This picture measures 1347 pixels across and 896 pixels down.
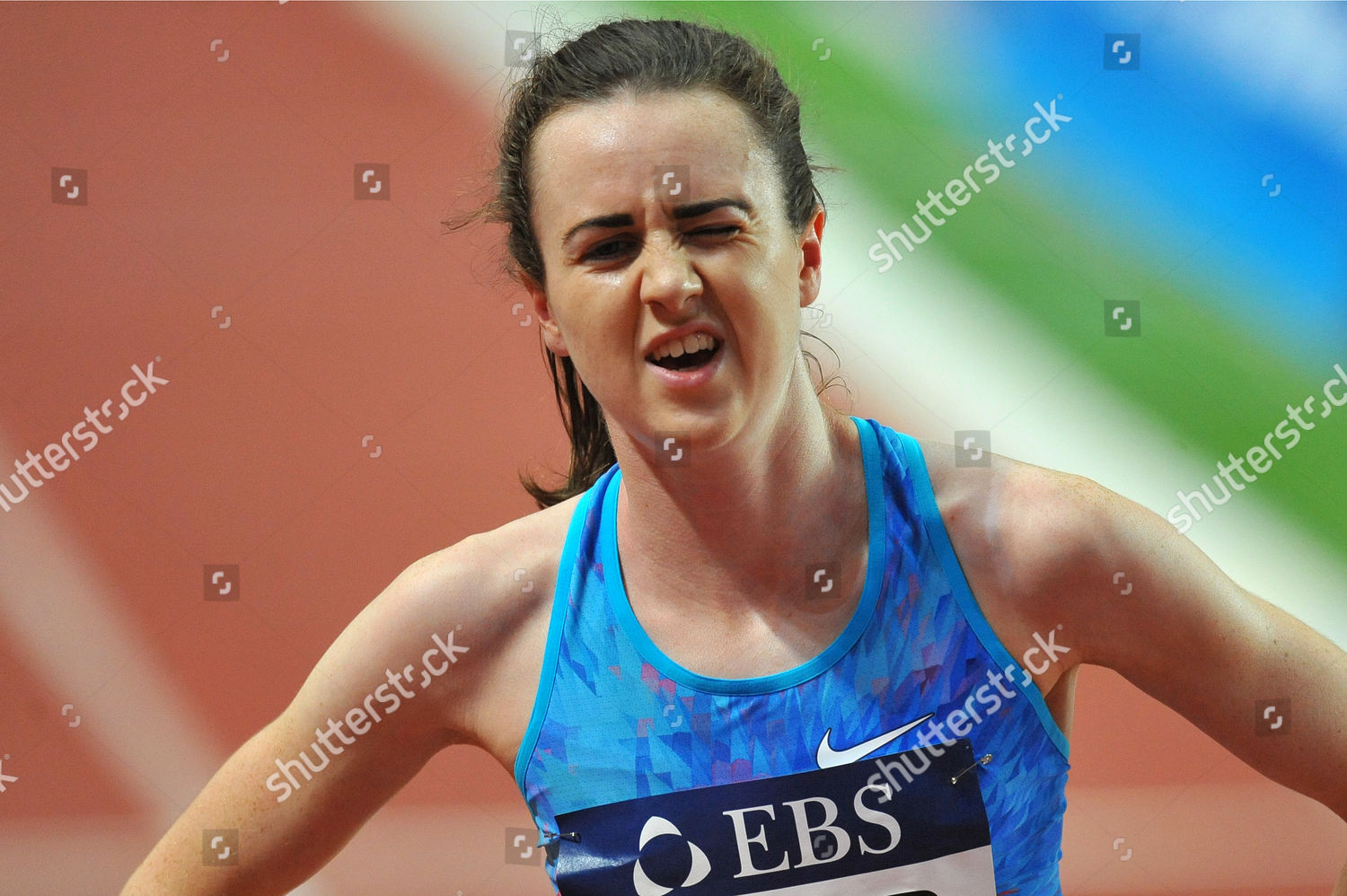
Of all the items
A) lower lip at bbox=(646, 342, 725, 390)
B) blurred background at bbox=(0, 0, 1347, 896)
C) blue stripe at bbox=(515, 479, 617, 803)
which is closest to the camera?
lower lip at bbox=(646, 342, 725, 390)

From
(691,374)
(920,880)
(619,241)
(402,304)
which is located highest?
(402,304)

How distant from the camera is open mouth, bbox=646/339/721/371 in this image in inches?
28.8

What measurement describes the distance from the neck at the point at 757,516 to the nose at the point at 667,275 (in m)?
0.11

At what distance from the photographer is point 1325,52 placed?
4.71 ft

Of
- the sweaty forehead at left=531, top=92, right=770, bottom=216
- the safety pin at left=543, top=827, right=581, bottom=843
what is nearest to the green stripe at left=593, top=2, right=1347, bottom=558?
the sweaty forehead at left=531, top=92, right=770, bottom=216

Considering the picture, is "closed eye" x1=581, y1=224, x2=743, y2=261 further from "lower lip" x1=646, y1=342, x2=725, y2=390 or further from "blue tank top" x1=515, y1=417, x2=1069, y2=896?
"blue tank top" x1=515, y1=417, x2=1069, y2=896

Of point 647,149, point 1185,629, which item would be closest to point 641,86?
point 647,149

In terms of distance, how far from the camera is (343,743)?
34.7 inches

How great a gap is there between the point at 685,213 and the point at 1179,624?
0.41m

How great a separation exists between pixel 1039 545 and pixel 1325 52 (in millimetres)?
1040

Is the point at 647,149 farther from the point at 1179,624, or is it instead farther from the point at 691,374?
the point at 1179,624

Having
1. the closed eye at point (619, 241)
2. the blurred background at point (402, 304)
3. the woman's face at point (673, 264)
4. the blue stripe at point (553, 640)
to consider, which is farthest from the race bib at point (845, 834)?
the blurred background at point (402, 304)

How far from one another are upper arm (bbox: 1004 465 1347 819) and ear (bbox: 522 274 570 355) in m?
0.33

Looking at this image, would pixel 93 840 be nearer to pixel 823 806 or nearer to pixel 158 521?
pixel 158 521
